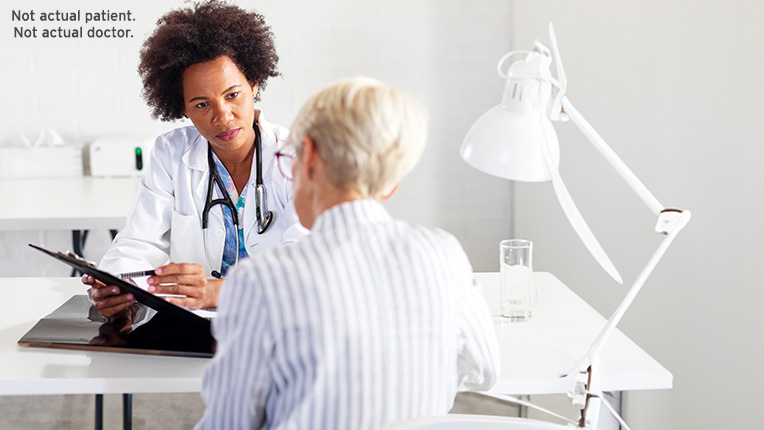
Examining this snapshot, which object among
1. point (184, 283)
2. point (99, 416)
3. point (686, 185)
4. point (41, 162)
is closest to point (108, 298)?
point (184, 283)

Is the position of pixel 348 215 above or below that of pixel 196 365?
above

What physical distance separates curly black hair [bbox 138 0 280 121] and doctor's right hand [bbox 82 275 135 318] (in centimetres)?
63

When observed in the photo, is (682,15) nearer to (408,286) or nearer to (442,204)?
(408,286)

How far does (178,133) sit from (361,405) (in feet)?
4.14

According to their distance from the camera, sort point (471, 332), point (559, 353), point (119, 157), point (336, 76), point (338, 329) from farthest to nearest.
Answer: point (336, 76), point (119, 157), point (559, 353), point (471, 332), point (338, 329)

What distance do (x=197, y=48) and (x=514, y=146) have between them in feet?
3.39

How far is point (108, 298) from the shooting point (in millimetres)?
1507

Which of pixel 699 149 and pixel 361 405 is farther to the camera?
pixel 699 149

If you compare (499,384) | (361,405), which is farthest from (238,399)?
(499,384)

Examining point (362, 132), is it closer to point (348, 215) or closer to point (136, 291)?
point (348, 215)

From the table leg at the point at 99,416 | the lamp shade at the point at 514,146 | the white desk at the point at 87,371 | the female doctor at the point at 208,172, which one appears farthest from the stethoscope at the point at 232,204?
the lamp shade at the point at 514,146

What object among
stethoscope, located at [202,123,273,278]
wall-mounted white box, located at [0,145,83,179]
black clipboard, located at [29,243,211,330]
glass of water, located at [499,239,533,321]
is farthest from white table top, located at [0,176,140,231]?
glass of water, located at [499,239,533,321]

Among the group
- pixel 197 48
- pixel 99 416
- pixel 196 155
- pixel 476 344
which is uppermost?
pixel 197 48

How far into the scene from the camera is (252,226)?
6.19 feet
